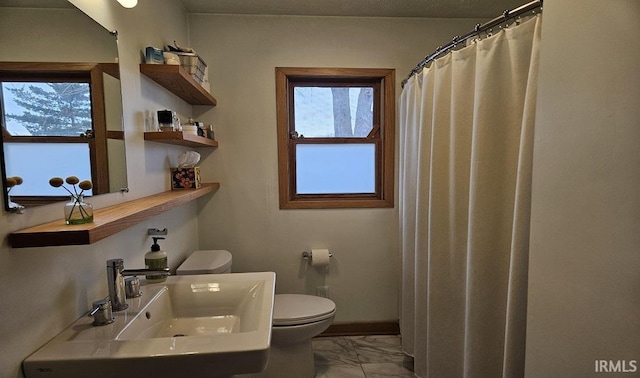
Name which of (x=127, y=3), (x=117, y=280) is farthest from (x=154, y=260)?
(x=127, y=3)

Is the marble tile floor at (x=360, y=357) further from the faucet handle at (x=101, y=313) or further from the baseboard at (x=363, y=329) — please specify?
the faucet handle at (x=101, y=313)

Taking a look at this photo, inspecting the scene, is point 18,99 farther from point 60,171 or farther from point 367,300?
point 367,300

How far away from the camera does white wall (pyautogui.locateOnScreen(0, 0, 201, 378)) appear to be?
2.49ft

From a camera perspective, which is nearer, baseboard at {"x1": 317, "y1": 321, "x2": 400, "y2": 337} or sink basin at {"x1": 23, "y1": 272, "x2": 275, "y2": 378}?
sink basin at {"x1": 23, "y1": 272, "x2": 275, "y2": 378}

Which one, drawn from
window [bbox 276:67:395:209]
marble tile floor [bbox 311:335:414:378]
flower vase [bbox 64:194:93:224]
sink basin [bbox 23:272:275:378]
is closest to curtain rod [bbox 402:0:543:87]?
window [bbox 276:67:395:209]

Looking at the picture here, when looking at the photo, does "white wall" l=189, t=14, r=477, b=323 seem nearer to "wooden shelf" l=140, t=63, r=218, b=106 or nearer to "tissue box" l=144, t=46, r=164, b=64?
"wooden shelf" l=140, t=63, r=218, b=106

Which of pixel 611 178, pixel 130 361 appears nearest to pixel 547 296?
pixel 611 178

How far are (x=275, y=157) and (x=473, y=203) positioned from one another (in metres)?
1.42

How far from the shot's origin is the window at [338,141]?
7.51ft

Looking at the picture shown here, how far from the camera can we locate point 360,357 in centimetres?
212

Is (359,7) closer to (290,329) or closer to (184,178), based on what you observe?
(184,178)

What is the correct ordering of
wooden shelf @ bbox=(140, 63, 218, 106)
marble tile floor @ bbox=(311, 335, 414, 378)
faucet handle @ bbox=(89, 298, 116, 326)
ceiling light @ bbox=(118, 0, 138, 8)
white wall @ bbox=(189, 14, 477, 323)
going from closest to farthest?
faucet handle @ bbox=(89, 298, 116, 326) → ceiling light @ bbox=(118, 0, 138, 8) → wooden shelf @ bbox=(140, 63, 218, 106) → marble tile floor @ bbox=(311, 335, 414, 378) → white wall @ bbox=(189, 14, 477, 323)

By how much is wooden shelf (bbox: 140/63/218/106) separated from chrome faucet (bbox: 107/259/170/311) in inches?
34.3

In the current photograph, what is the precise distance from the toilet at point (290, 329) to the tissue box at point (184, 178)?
468 millimetres
